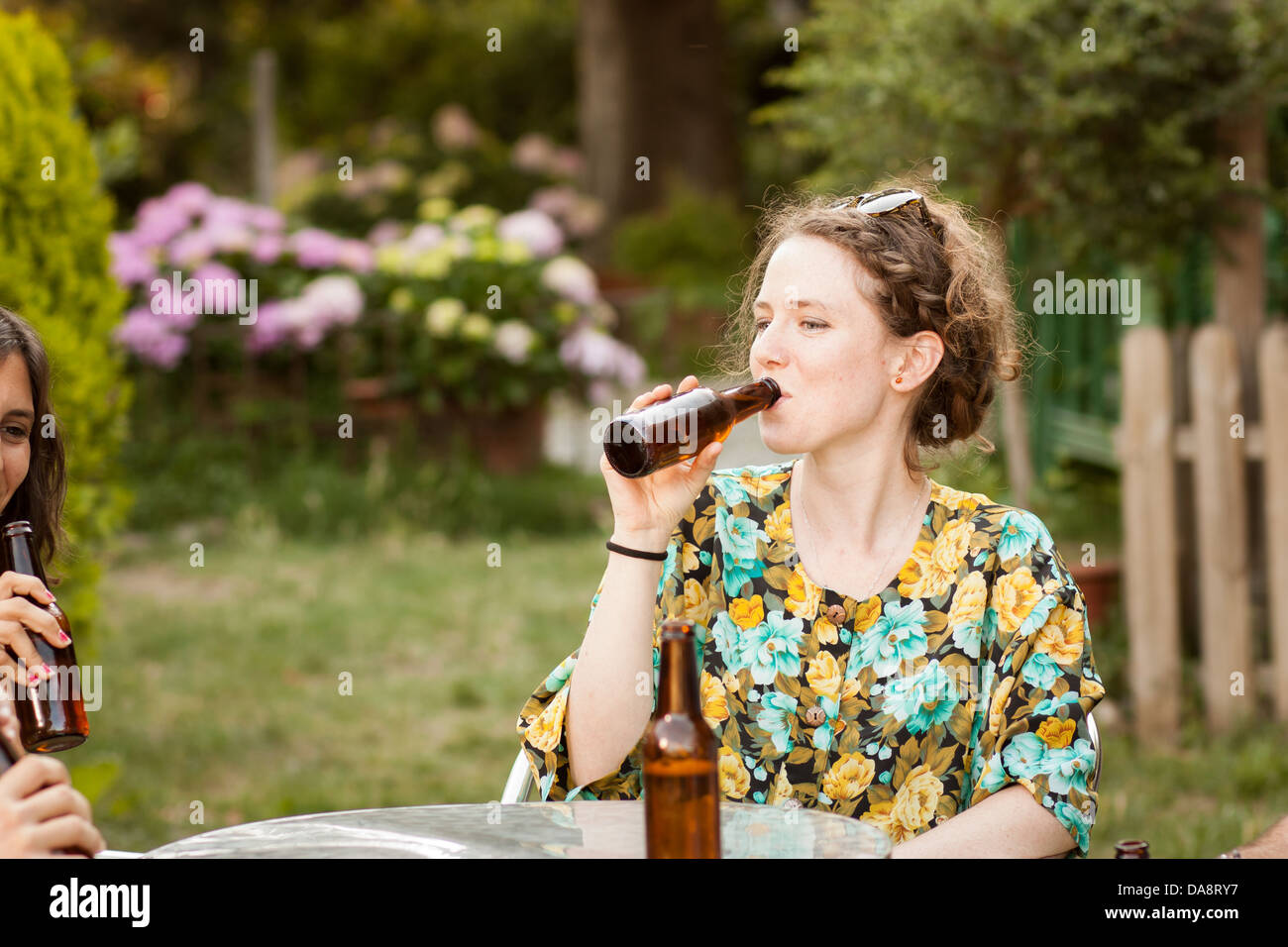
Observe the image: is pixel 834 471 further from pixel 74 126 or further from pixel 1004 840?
pixel 74 126

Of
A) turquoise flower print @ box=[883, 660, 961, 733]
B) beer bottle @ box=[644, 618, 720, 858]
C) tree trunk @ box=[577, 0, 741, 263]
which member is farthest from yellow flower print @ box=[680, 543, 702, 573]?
tree trunk @ box=[577, 0, 741, 263]

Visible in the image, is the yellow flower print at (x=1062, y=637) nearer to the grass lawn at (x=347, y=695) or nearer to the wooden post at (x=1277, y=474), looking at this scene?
the grass lawn at (x=347, y=695)

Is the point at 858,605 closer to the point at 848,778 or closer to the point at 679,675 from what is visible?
the point at 848,778

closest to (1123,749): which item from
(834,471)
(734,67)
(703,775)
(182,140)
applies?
(834,471)

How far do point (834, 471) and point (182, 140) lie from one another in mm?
16209

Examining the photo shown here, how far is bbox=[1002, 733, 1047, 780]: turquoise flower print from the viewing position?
2.03m

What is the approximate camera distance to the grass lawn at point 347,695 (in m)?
4.24

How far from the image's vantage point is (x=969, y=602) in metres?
2.19

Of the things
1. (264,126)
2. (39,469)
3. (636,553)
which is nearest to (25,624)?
(39,469)

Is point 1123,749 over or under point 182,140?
under

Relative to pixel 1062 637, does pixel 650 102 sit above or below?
above

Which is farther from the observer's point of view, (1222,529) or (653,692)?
(1222,529)

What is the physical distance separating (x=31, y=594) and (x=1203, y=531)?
387 cm
